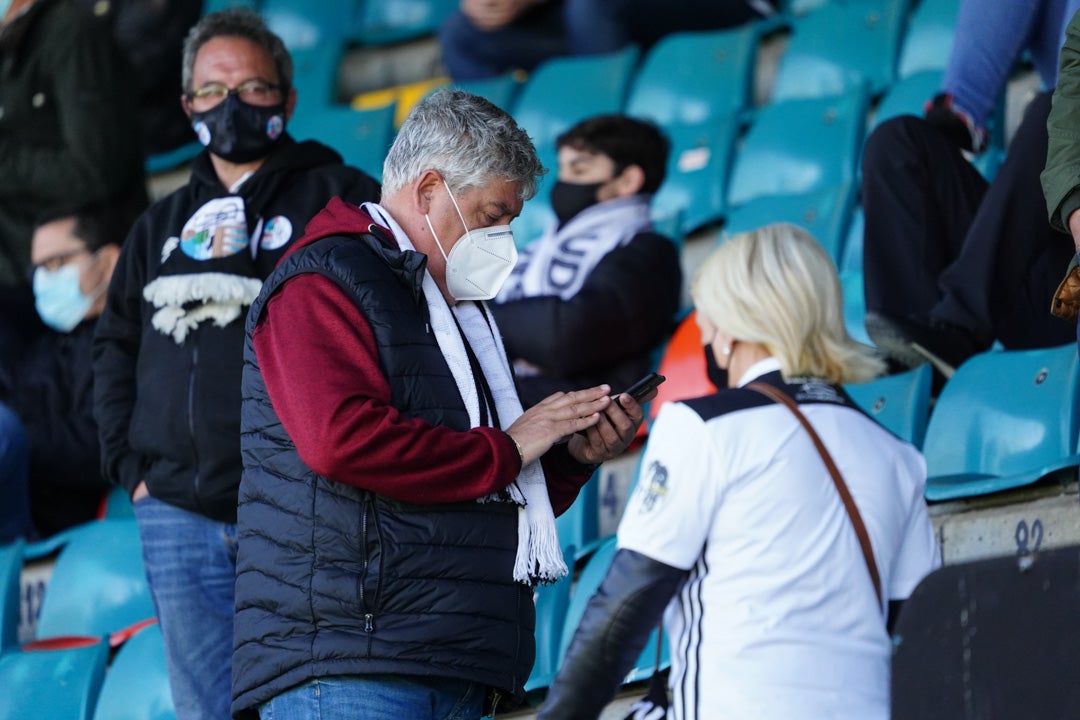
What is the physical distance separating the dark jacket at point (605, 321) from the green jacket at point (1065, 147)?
1.93 meters

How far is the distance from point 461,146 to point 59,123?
3.16 m

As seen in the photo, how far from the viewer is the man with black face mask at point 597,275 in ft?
14.0

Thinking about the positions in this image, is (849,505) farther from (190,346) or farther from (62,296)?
(62,296)

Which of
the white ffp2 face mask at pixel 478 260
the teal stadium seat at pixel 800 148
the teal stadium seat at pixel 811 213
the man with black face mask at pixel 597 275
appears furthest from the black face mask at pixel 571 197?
the white ffp2 face mask at pixel 478 260

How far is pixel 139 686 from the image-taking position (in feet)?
12.1

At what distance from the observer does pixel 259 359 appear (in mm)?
2199

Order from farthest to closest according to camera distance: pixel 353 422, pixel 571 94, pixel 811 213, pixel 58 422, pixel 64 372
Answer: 1. pixel 571 94
2. pixel 64 372
3. pixel 58 422
4. pixel 811 213
5. pixel 353 422

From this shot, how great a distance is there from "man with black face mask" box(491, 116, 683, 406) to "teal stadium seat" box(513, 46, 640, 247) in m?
1.10

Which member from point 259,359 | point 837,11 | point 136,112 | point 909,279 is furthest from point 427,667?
point 837,11

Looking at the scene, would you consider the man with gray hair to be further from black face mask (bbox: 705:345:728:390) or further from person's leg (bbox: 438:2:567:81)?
person's leg (bbox: 438:2:567:81)

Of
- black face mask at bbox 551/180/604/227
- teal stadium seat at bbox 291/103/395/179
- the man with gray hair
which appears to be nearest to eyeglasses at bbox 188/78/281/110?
the man with gray hair

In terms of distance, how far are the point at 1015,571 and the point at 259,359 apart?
1033mm

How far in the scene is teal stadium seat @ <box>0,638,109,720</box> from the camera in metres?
3.79

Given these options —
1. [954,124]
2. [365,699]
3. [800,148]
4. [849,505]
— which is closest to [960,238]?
[954,124]
